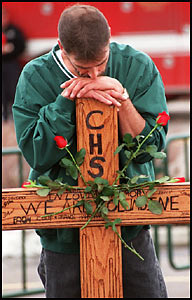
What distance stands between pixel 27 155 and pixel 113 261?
564mm

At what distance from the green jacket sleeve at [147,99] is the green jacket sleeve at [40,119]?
282 mm

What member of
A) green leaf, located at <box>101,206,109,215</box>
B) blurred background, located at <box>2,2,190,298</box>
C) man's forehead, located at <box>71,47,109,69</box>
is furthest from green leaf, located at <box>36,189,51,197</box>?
blurred background, located at <box>2,2,190,298</box>

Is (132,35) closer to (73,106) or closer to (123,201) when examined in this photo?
(73,106)

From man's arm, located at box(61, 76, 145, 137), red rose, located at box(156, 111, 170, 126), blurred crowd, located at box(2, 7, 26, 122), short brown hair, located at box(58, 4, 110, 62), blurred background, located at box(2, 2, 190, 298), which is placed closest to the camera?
short brown hair, located at box(58, 4, 110, 62)

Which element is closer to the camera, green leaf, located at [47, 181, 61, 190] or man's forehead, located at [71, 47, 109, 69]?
man's forehead, located at [71, 47, 109, 69]

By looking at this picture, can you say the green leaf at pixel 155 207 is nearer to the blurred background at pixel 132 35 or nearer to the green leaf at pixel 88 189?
the green leaf at pixel 88 189

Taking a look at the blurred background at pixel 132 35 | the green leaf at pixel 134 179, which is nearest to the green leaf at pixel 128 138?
the green leaf at pixel 134 179

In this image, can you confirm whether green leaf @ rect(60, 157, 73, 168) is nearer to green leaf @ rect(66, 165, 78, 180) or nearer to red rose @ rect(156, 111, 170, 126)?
green leaf @ rect(66, 165, 78, 180)

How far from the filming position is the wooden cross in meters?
2.28

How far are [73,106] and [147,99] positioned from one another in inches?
12.7

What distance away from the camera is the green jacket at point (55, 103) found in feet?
7.59

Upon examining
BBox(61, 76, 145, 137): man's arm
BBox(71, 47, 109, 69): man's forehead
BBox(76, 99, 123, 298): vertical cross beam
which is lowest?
BBox(76, 99, 123, 298): vertical cross beam

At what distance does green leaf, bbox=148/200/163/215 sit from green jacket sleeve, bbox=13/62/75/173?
16.1 inches

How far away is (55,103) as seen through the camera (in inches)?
90.1
